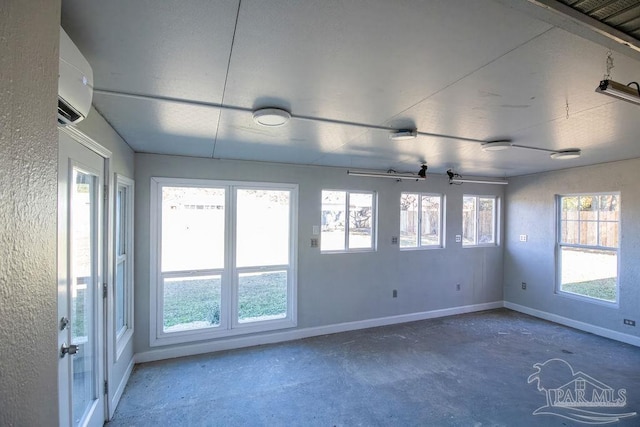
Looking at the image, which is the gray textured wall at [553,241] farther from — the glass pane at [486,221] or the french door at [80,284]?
the french door at [80,284]

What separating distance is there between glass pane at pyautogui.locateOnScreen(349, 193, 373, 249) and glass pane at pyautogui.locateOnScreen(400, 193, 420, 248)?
0.58 metres

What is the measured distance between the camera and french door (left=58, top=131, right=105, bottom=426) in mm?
1649

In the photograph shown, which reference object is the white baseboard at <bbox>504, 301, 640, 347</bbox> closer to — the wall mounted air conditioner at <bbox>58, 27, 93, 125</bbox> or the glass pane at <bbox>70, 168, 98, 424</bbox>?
the glass pane at <bbox>70, 168, 98, 424</bbox>

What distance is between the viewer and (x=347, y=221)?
459 cm

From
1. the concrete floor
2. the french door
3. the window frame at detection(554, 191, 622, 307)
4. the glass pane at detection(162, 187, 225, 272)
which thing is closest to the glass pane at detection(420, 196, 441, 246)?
the concrete floor

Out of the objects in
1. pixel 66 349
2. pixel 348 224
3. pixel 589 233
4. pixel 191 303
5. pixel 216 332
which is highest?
pixel 348 224

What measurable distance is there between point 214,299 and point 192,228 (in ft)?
3.16

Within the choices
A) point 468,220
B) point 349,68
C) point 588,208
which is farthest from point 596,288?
point 349,68

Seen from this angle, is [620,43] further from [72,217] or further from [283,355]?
[283,355]

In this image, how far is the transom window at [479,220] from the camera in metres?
5.47

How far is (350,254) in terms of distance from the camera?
14.8ft

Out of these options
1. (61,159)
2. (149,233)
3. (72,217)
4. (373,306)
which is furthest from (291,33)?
(373,306)

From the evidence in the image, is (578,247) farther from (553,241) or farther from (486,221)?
(486,221)

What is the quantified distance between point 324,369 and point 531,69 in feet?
10.7
